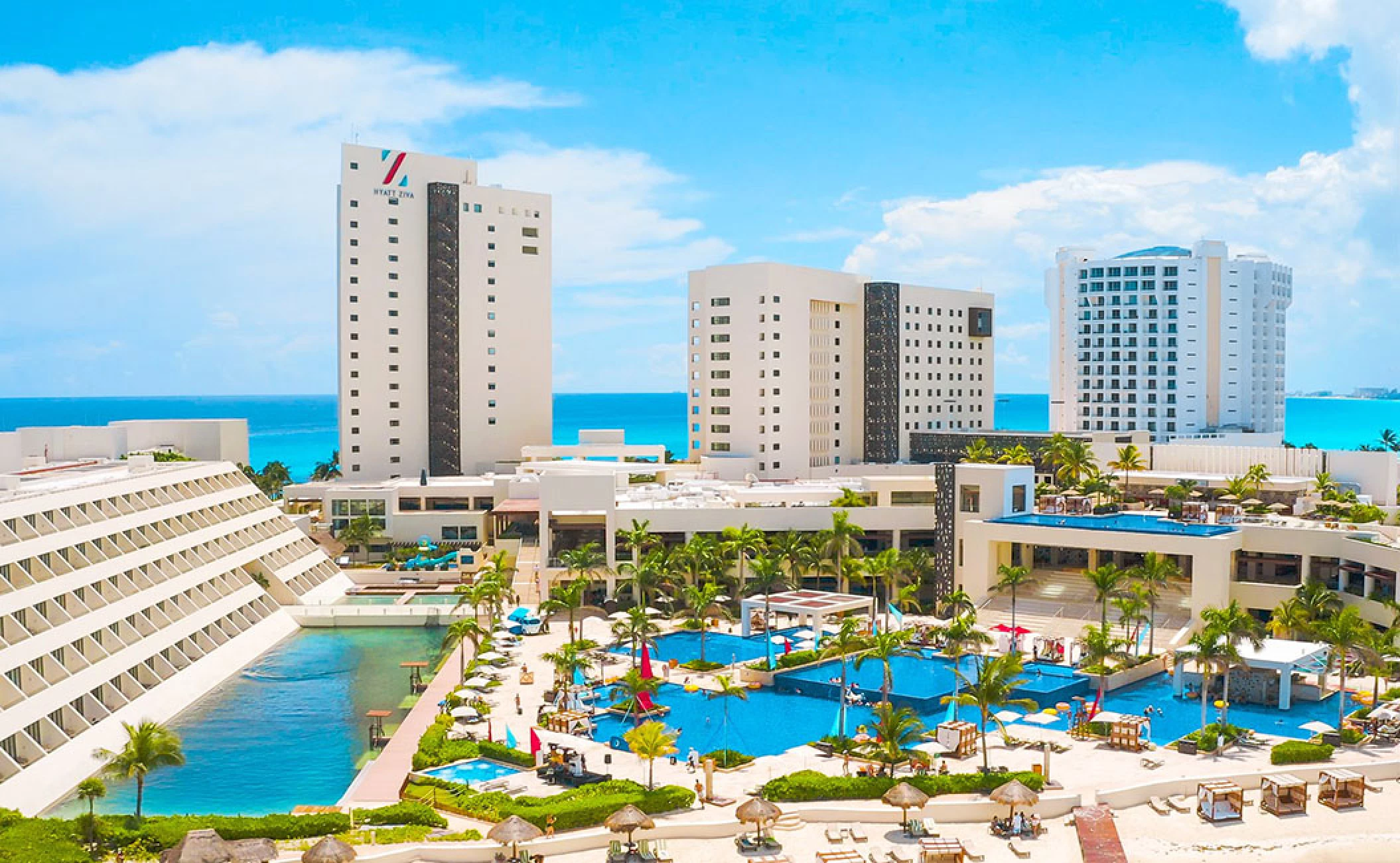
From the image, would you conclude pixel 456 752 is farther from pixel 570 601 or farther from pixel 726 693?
pixel 570 601

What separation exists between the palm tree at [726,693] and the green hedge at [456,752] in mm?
7316

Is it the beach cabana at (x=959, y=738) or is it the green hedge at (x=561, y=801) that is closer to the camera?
the green hedge at (x=561, y=801)

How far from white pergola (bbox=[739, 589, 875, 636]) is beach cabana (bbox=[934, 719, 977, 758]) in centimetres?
1969

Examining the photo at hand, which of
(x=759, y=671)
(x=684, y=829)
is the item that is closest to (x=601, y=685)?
(x=759, y=671)

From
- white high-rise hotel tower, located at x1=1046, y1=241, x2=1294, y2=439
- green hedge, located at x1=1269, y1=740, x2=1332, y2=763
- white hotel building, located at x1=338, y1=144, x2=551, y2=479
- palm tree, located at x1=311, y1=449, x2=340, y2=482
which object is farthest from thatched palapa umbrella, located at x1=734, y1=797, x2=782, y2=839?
white high-rise hotel tower, located at x1=1046, y1=241, x2=1294, y2=439

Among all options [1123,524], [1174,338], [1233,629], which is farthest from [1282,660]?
[1174,338]

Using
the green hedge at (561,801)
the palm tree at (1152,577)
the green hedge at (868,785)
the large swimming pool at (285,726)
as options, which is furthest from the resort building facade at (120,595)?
the palm tree at (1152,577)

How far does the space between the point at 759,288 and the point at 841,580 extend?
38240 mm

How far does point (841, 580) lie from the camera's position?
73.3 m

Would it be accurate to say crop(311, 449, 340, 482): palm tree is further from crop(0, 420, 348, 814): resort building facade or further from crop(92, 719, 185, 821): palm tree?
crop(92, 719, 185, 821): palm tree

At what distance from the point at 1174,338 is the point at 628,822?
11466cm

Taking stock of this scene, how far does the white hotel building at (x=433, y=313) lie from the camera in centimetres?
10688

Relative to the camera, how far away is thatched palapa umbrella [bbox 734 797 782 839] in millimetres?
32906

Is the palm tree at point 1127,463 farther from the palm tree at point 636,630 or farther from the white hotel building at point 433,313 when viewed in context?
the white hotel building at point 433,313
